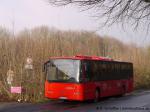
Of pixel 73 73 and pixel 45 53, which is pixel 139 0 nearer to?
pixel 73 73

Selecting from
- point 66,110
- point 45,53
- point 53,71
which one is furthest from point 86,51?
point 66,110

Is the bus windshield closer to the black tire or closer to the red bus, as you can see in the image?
Result: the red bus

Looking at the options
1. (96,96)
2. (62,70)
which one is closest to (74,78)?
(62,70)

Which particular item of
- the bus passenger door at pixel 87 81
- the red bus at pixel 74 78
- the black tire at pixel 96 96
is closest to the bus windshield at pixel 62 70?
the red bus at pixel 74 78

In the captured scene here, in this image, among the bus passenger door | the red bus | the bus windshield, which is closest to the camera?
the red bus

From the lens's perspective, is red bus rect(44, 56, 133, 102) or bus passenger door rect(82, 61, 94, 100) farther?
bus passenger door rect(82, 61, 94, 100)

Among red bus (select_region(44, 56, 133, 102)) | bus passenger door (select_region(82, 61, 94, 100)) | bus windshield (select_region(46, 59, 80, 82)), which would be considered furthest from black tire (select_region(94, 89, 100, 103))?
bus windshield (select_region(46, 59, 80, 82))

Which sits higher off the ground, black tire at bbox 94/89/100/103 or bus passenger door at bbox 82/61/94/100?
bus passenger door at bbox 82/61/94/100

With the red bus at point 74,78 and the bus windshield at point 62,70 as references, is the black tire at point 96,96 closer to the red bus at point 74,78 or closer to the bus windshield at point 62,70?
the red bus at point 74,78

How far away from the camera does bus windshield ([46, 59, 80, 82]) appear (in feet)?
78.9

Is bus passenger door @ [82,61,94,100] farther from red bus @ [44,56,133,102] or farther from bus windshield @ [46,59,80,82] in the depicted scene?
bus windshield @ [46,59,80,82]

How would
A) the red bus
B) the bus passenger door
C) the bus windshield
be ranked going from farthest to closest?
the bus passenger door
the bus windshield
the red bus

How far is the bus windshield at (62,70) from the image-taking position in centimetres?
2405

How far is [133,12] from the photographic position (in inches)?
558
